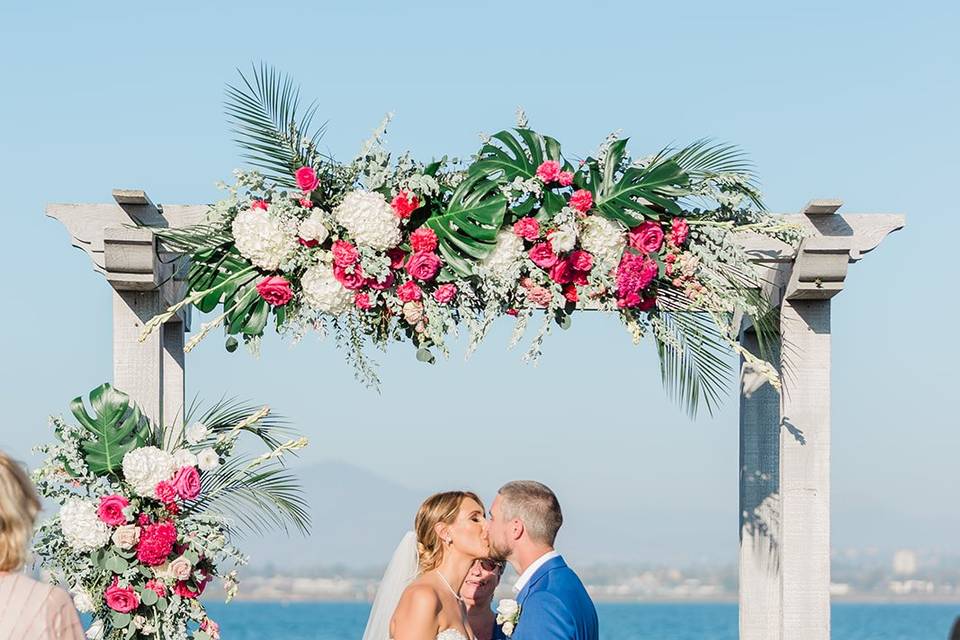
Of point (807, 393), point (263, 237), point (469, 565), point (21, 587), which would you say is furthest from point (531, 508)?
point (21, 587)

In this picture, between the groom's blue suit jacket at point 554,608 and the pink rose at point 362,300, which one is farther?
the pink rose at point 362,300

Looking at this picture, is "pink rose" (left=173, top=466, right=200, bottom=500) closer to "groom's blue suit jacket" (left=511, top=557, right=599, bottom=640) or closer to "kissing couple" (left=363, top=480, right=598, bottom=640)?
"kissing couple" (left=363, top=480, right=598, bottom=640)

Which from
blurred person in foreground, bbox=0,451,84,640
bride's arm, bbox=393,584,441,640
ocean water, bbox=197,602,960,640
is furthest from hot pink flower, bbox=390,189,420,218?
ocean water, bbox=197,602,960,640

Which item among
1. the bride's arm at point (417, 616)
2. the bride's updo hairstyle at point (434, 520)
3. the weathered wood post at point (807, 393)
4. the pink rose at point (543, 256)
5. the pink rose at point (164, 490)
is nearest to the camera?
the bride's arm at point (417, 616)

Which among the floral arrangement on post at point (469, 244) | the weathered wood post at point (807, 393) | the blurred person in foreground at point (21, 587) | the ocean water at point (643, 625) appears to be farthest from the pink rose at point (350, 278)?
the ocean water at point (643, 625)

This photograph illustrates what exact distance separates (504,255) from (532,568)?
1405mm

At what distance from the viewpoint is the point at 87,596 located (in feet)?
20.5

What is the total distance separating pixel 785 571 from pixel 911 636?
54865 mm

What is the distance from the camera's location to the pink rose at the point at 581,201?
637cm

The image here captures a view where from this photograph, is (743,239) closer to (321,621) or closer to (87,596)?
(87,596)

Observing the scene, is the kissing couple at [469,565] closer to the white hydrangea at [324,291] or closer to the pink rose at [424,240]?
the white hydrangea at [324,291]

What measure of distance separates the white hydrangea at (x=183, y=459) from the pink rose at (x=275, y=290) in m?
0.73

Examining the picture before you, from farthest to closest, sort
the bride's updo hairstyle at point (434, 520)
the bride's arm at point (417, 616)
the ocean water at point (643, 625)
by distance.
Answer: the ocean water at point (643, 625) < the bride's updo hairstyle at point (434, 520) < the bride's arm at point (417, 616)

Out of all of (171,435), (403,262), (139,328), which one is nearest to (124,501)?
(171,435)
